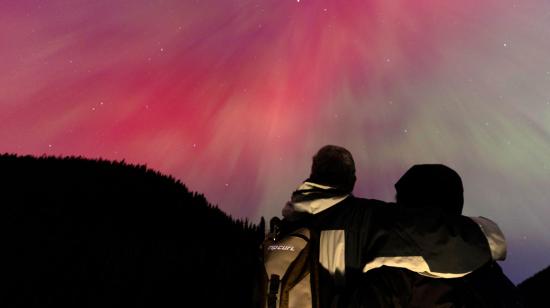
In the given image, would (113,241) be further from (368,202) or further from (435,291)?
(435,291)

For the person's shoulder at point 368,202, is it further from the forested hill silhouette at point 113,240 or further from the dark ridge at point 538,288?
the dark ridge at point 538,288

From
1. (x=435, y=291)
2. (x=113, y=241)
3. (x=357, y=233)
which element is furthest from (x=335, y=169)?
(x=113, y=241)

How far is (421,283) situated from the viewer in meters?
2.24

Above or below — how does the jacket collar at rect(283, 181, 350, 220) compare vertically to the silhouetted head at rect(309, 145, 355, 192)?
below

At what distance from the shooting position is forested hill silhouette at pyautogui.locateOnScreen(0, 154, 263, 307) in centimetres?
747

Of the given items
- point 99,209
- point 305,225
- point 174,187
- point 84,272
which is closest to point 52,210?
point 99,209

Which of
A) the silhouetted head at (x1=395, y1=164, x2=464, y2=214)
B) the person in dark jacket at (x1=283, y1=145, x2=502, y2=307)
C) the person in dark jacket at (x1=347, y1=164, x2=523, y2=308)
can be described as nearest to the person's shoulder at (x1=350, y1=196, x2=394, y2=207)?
the person in dark jacket at (x1=283, y1=145, x2=502, y2=307)

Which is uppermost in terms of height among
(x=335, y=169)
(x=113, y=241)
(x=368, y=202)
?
(x=335, y=169)

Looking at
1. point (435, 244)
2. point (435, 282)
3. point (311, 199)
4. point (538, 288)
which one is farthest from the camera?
point (538, 288)

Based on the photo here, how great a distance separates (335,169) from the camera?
2.66 metres

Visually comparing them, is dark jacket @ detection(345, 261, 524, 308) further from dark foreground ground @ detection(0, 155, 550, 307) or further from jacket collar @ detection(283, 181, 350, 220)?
dark foreground ground @ detection(0, 155, 550, 307)

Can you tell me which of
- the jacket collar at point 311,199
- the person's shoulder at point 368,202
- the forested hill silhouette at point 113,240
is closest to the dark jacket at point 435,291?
the person's shoulder at point 368,202

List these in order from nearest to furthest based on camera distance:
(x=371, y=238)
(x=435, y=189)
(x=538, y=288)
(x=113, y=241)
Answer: (x=371, y=238), (x=435, y=189), (x=113, y=241), (x=538, y=288)

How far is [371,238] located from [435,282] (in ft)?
1.30
